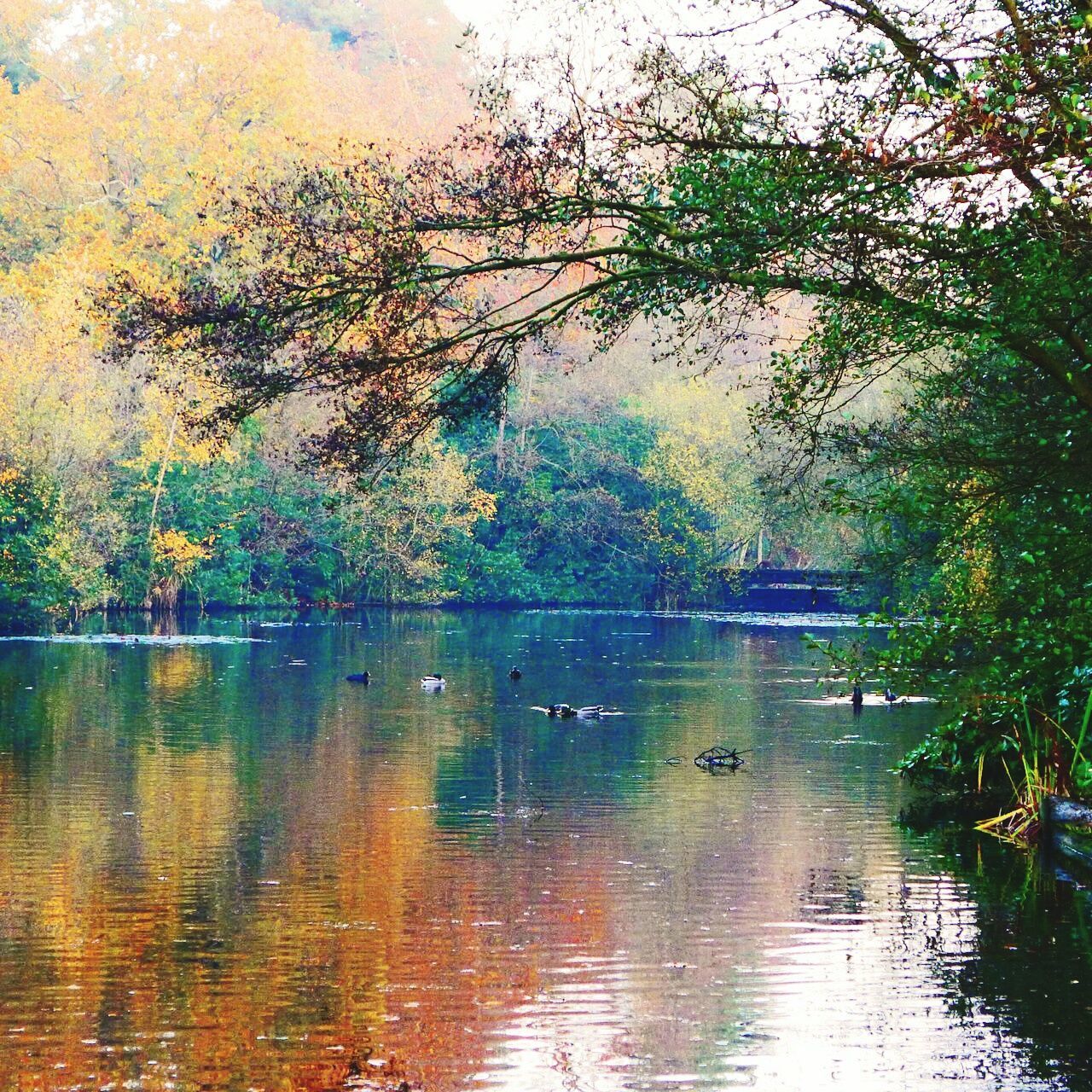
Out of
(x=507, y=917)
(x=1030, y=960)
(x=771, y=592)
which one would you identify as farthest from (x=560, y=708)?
(x=771, y=592)

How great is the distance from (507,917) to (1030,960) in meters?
3.33

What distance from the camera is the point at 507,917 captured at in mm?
11492

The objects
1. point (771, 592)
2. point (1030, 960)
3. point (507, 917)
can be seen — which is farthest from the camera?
point (771, 592)

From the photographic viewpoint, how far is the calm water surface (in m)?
8.27

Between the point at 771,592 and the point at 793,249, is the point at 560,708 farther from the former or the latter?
the point at 771,592

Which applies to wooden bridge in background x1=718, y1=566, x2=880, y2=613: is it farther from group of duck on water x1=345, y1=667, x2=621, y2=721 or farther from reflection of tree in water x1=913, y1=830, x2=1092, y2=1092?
reflection of tree in water x1=913, y1=830, x2=1092, y2=1092

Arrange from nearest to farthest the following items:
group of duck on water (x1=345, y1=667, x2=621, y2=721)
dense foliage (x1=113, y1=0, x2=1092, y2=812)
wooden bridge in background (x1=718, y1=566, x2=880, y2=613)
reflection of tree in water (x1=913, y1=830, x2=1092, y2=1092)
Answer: reflection of tree in water (x1=913, y1=830, x2=1092, y2=1092)
dense foliage (x1=113, y1=0, x2=1092, y2=812)
group of duck on water (x1=345, y1=667, x2=621, y2=721)
wooden bridge in background (x1=718, y1=566, x2=880, y2=613)

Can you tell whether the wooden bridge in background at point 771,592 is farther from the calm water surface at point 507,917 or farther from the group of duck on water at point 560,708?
the calm water surface at point 507,917

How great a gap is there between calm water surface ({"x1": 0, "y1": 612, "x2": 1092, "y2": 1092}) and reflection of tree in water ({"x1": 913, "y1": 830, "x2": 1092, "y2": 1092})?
3cm

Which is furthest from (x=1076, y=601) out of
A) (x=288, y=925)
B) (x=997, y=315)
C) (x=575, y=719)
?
(x=575, y=719)

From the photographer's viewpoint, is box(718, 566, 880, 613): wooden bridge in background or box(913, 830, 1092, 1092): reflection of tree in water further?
box(718, 566, 880, 613): wooden bridge in background

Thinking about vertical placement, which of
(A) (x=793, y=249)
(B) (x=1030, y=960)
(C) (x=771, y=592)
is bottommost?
(B) (x=1030, y=960)

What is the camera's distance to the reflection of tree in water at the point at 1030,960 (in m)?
8.54

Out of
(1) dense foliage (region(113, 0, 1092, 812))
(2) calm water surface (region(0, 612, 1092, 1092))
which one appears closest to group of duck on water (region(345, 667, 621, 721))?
(2) calm water surface (region(0, 612, 1092, 1092))
